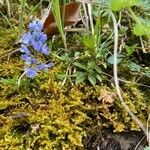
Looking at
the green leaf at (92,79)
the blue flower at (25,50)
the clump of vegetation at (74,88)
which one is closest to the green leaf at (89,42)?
the clump of vegetation at (74,88)

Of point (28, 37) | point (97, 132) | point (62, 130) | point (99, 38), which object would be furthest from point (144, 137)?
point (28, 37)

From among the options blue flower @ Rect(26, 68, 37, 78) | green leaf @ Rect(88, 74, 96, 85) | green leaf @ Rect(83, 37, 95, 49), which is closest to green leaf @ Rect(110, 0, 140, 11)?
green leaf @ Rect(83, 37, 95, 49)

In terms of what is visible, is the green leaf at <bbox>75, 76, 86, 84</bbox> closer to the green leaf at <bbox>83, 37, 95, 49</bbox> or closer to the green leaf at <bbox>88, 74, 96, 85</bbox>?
the green leaf at <bbox>88, 74, 96, 85</bbox>

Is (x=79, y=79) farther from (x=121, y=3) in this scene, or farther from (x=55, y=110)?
(x=121, y=3)

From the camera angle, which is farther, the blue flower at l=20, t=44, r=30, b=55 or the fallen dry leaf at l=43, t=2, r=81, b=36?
A: the fallen dry leaf at l=43, t=2, r=81, b=36

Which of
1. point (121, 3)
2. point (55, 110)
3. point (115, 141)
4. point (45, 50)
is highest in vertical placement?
point (121, 3)

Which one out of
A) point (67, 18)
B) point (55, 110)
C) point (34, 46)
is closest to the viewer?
point (55, 110)

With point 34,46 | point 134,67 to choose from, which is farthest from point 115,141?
point 34,46

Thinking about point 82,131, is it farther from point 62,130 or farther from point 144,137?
point 144,137

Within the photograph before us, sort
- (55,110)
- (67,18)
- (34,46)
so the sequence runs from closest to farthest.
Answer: (55,110), (34,46), (67,18)

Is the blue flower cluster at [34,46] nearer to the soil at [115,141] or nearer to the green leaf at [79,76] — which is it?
the green leaf at [79,76]

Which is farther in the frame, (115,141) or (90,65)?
(90,65)
